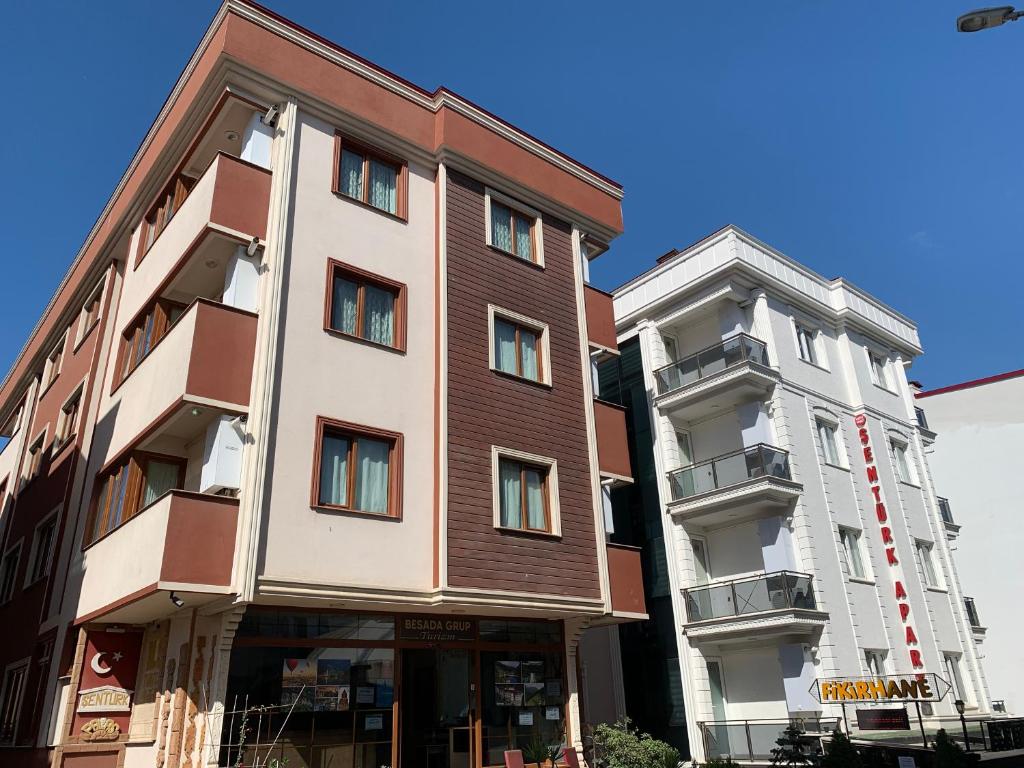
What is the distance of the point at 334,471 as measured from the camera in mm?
14234

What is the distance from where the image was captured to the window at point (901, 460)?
30397mm

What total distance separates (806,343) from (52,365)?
25630 millimetres

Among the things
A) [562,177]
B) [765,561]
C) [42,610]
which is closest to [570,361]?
[562,177]

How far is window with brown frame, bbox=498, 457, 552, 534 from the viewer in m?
16.1

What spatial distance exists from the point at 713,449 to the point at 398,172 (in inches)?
596

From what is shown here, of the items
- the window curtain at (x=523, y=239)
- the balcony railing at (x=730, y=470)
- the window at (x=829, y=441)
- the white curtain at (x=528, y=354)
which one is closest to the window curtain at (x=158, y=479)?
the white curtain at (x=528, y=354)

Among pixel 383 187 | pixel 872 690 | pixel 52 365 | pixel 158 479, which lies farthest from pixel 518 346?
pixel 52 365

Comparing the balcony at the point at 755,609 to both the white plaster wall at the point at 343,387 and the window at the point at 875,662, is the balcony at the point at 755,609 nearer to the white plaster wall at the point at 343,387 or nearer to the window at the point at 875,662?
the window at the point at 875,662

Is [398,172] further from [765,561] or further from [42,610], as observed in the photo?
[765,561]

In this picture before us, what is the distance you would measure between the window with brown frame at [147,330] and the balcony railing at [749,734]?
1785 cm

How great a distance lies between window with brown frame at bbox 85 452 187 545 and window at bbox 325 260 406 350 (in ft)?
14.0

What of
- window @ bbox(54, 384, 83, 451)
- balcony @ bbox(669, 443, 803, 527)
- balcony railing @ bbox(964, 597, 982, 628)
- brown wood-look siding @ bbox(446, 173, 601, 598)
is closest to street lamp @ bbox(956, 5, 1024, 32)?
brown wood-look siding @ bbox(446, 173, 601, 598)

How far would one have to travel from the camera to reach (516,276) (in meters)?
18.4

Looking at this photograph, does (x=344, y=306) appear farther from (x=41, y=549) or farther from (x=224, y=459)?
(x=41, y=549)
